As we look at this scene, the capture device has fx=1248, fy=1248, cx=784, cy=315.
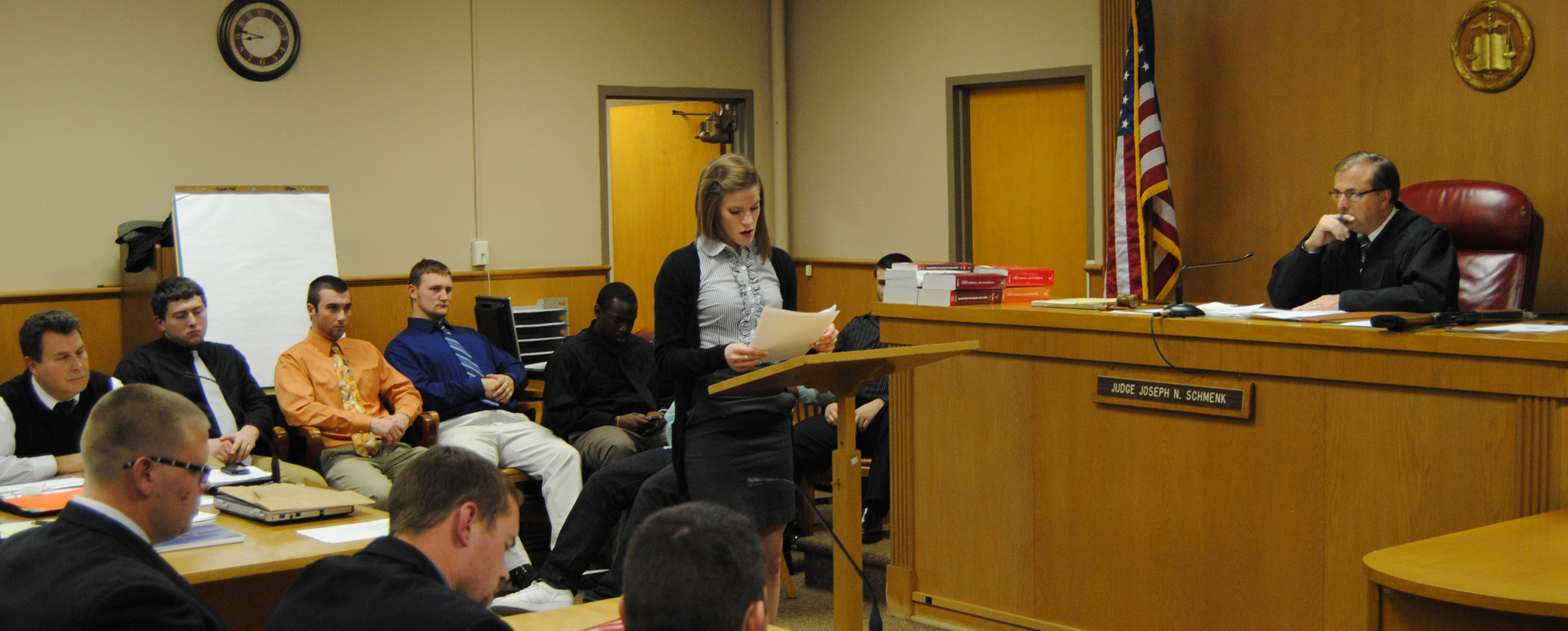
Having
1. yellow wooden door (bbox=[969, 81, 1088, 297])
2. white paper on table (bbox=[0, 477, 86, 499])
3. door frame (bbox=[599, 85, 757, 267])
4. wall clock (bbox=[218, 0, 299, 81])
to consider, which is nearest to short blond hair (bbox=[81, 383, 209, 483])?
white paper on table (bbox=[0, 477, 86, 499])

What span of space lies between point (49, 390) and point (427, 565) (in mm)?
2539

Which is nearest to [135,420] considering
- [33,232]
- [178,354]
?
[178,354]

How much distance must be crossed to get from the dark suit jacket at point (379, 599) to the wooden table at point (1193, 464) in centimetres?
161

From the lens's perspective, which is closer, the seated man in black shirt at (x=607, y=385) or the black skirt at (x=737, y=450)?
the black skirt at (x=737, y=450)

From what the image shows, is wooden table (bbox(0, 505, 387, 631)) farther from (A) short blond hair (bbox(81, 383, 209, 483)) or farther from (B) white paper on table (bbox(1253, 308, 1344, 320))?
(B) white paper on table (bbox(1253, 308, 1344, 320))

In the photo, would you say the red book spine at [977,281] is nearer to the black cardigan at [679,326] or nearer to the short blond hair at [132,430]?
the black cardigan at [679,326]

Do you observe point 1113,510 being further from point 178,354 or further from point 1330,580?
point 178,354

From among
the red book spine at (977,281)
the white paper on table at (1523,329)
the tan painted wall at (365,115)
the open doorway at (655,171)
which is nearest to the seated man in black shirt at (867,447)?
the red book spine at (977,281)

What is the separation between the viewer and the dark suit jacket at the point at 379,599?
5.04 feet

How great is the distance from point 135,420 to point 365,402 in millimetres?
2882

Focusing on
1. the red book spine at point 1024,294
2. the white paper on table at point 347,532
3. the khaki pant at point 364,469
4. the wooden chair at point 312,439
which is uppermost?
the red book spine at point 1024,294

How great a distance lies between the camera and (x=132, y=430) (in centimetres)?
188

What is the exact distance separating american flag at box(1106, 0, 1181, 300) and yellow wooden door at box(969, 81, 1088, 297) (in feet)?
3.46

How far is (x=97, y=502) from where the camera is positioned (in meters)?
1.84
